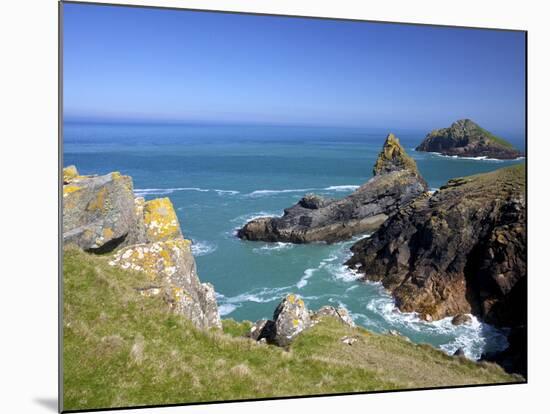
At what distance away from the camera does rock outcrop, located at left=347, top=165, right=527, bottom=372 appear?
1074cm

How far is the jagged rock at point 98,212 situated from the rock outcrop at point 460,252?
5191 mm

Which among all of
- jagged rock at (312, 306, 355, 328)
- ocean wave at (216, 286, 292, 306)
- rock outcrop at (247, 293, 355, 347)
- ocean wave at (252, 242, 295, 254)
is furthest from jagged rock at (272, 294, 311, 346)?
ocean wave at (252, 242, 295, 254)

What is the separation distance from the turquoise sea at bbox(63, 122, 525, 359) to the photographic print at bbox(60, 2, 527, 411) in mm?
43

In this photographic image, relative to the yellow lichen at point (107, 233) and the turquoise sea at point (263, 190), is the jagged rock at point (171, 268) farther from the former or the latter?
the turquoise sea at point (263, 190)

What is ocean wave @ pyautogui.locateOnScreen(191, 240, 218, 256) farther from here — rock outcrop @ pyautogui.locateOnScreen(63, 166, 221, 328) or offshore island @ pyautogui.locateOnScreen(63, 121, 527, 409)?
rock outcrop @ pyautogui.locateOnScreen(63, 166, 221, 328)

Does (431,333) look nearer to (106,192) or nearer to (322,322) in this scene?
(322,322)

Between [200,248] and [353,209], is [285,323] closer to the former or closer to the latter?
[200,248]

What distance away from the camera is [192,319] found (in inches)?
366

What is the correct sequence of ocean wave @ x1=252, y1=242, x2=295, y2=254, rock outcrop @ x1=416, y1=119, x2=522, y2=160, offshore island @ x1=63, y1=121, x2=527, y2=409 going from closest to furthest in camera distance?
offshore island @ x1=63, y1=121, x2=527, y2=409
rock outcrop @ x1=416, y1=119, x2=522, y2=160
ocean wave @ x1=252, y1=242, x2=295, y2=254

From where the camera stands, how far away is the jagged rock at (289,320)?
9828mm

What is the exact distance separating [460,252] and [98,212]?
783 cm

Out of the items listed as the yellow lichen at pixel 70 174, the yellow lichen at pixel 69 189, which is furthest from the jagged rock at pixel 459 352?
the yellow lichen at pixel 70 174

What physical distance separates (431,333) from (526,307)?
1894mm

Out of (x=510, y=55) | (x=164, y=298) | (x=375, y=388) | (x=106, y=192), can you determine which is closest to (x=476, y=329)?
(x=375, y=388)
